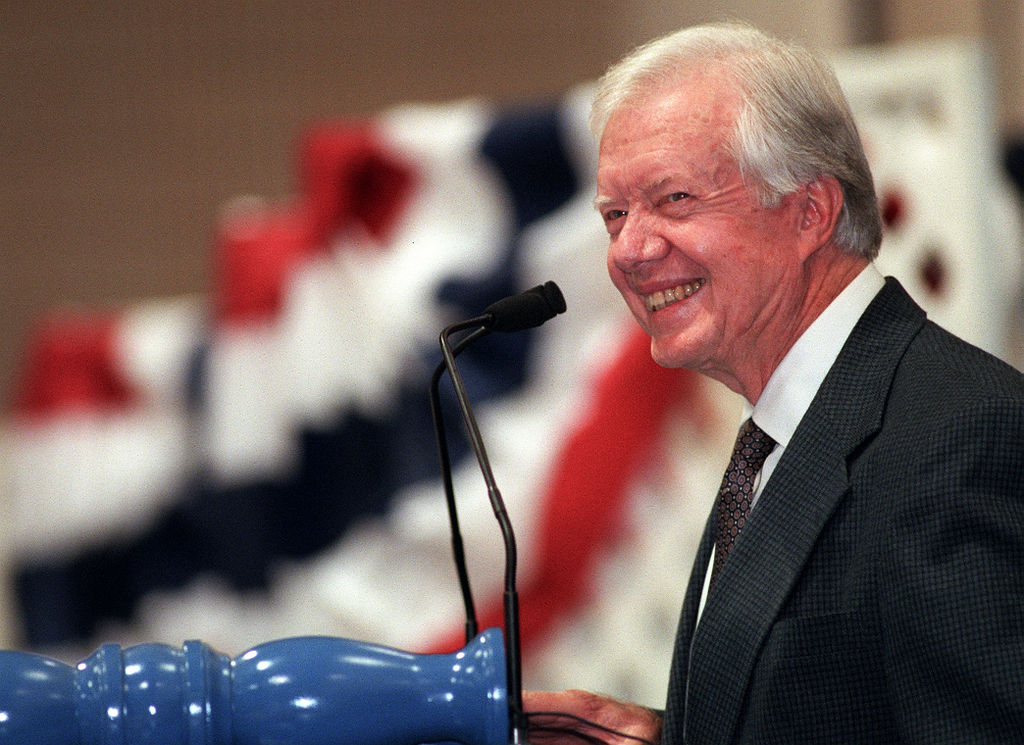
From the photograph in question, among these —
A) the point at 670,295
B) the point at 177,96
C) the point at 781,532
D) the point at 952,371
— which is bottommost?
the point at 781,532

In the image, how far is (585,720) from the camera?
1113 mm

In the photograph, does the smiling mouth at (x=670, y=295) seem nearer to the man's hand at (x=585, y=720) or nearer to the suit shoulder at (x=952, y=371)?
the suit shoulder at (x=952, y=371)

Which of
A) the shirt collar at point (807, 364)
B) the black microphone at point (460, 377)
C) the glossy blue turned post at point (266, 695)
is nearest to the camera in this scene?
the glossy blue turned post at point (266, 695)

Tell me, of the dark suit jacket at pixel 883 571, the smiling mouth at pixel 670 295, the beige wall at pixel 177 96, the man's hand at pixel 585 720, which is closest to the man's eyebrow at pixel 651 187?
the smiling mouth at pixel 670 295

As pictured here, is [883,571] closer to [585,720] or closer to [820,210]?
[585,720]

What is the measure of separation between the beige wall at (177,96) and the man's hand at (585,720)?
126 inches

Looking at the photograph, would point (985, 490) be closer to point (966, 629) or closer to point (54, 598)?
point (966, 629)

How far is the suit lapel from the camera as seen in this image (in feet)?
3.60

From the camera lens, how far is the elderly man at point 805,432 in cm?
97

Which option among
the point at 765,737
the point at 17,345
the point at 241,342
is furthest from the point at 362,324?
the point at 765,737

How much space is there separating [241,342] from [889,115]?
5.28ft

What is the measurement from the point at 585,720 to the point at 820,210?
0.56 meters

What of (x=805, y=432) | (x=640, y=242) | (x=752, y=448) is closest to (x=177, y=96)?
(x=640, y=242)

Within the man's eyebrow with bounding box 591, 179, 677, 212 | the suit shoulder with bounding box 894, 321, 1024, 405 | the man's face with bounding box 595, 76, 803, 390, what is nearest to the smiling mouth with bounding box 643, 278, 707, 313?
the man's face with bounding box 595, 76, 803, 390
